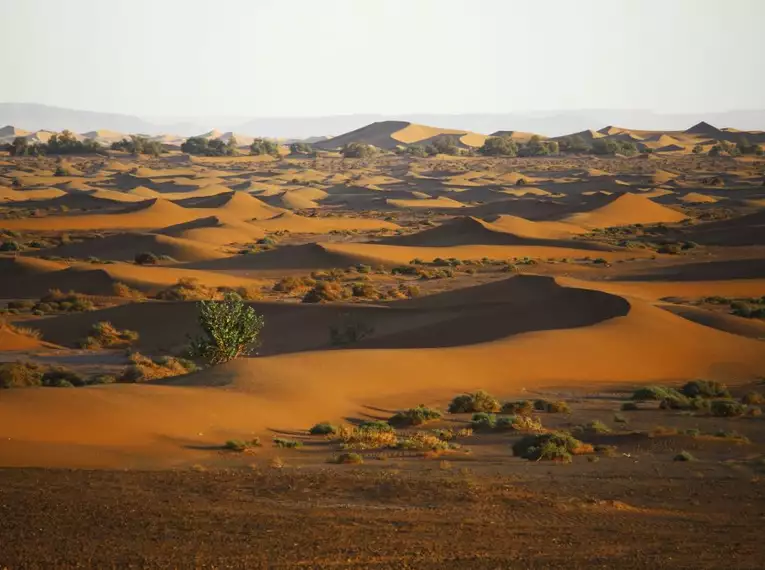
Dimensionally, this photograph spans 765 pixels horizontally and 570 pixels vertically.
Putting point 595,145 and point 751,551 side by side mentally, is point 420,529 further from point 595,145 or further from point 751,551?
point 595,145

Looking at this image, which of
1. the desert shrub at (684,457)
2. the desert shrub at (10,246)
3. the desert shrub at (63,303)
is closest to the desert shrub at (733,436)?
the desert shrub at (684,457)

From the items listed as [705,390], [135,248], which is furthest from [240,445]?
[135,248]

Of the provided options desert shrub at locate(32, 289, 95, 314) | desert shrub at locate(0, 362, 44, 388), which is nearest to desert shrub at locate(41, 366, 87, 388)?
desert shrub at locate(0, 362, 44, 388)

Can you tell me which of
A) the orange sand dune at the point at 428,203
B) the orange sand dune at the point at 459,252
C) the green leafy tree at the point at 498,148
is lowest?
the orange sand dune at the point at 459,252

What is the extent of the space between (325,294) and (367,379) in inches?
594

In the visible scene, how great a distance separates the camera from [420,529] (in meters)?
10.0

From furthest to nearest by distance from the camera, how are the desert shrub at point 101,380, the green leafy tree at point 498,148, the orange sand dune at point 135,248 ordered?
the green leafy tree at point 498,148 < the orange sand dune at point 135,248 < the desert shrub at point 101,380

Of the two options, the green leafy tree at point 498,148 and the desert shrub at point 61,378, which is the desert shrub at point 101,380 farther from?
the green leafy tree at point 498,148

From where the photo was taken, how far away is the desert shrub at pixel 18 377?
18422mm

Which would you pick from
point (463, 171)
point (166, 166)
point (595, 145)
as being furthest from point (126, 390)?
point (595, 145)

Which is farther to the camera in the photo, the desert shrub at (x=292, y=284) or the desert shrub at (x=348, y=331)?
the desert shrub at (x=292, y=284)

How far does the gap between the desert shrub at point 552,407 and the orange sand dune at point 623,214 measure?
48877mm

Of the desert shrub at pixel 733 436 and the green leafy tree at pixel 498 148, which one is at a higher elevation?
the green leafy tree at pixel 498 148

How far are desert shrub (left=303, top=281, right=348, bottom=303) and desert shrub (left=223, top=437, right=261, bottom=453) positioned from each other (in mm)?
19928
